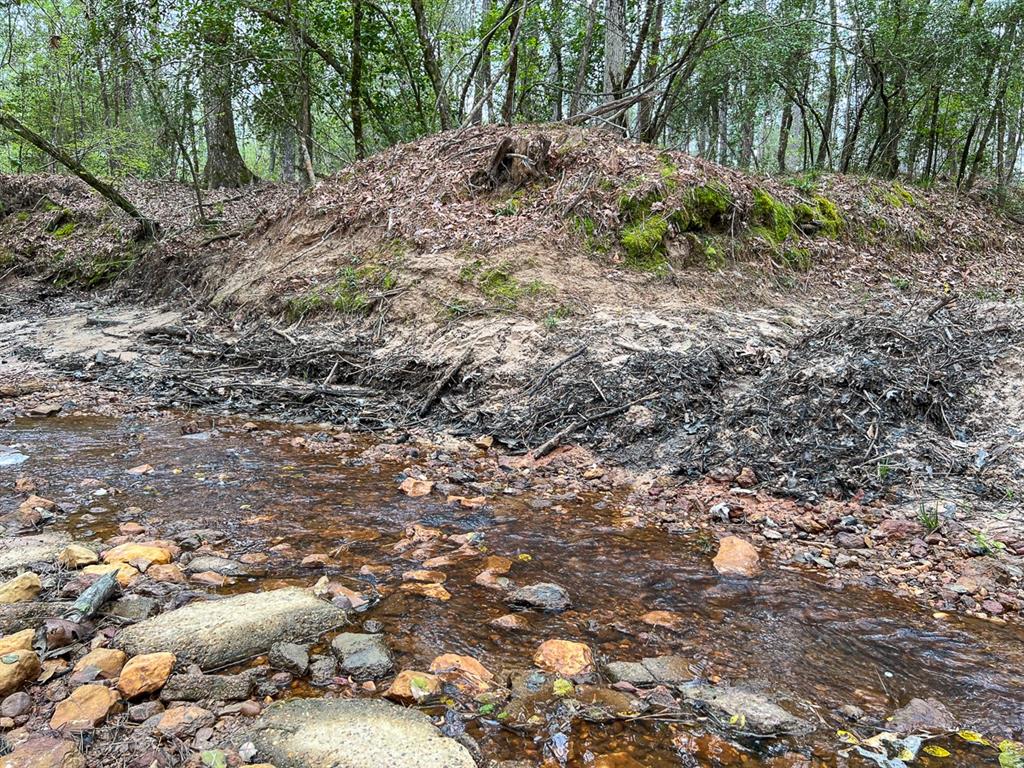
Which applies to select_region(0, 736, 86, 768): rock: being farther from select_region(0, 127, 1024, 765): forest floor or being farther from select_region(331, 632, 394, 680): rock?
select_region(0, 127, 1024, 765): forest floor

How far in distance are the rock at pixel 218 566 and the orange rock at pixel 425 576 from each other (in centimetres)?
75

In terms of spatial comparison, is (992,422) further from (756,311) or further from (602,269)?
(602,269)

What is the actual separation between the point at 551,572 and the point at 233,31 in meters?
12.2

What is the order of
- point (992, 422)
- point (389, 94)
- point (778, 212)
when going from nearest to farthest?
point (992, 422) → point (778, 212) → point (389, 94)

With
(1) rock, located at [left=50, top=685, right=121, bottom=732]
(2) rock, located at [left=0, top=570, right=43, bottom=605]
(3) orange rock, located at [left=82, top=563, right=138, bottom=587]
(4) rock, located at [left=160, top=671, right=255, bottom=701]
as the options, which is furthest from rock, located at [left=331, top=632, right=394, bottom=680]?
(2) rock, located at [left=0, top=570, right=43, bottom=605]

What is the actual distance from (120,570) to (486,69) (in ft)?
41.8

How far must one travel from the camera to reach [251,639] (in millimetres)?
2299

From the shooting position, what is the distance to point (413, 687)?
2.16 meters

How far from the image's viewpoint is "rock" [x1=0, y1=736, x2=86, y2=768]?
5.46 feet

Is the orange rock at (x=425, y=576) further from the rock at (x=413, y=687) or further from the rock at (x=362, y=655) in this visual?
the rock at (x=413, y=687)

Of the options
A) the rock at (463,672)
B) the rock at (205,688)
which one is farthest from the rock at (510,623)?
the rock at (205,688)

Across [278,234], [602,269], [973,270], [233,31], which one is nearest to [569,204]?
[602,269]

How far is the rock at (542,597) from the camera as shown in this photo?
9.15 feet

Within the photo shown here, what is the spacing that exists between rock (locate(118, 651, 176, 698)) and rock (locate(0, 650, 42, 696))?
27cm
